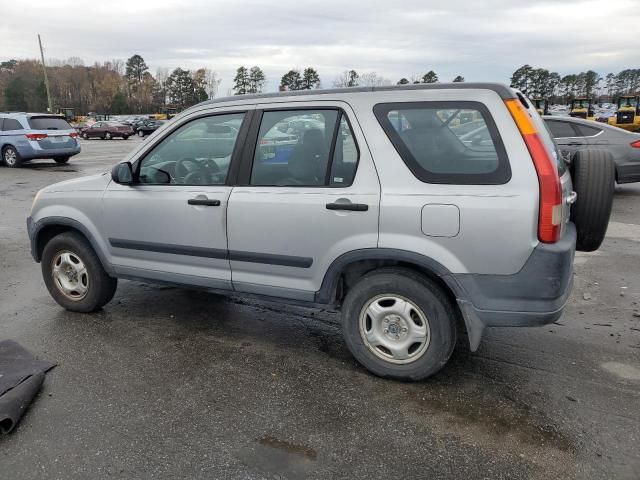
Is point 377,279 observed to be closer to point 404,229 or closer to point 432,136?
point 404,229

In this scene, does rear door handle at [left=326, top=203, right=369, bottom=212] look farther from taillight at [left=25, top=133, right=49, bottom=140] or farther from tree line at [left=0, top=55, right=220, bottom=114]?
tree line at [left=0, top=55, right=220, bottom=114]

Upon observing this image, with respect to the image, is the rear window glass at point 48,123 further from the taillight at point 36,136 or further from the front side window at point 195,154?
the front side window at point 195,154

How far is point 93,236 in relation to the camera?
4.24 metres

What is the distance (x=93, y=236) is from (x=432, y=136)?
283 centimetres

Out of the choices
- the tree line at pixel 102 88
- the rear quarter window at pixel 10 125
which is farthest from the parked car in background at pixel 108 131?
the tree line at pixel 102 88

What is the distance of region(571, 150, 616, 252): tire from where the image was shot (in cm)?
334

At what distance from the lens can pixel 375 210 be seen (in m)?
3.13

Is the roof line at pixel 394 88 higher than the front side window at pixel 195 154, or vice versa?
the roof line at pixel 394 88

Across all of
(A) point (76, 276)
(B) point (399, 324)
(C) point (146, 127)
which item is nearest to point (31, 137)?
(A) point (76, 276)

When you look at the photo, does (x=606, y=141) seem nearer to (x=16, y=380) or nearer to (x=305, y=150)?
(x=305, y=150)

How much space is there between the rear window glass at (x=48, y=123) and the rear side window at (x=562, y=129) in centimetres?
1519

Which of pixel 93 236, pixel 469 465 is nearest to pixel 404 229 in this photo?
pixel 469 465

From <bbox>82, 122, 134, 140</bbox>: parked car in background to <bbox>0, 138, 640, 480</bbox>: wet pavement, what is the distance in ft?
124

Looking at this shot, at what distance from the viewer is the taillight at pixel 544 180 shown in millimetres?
2803
